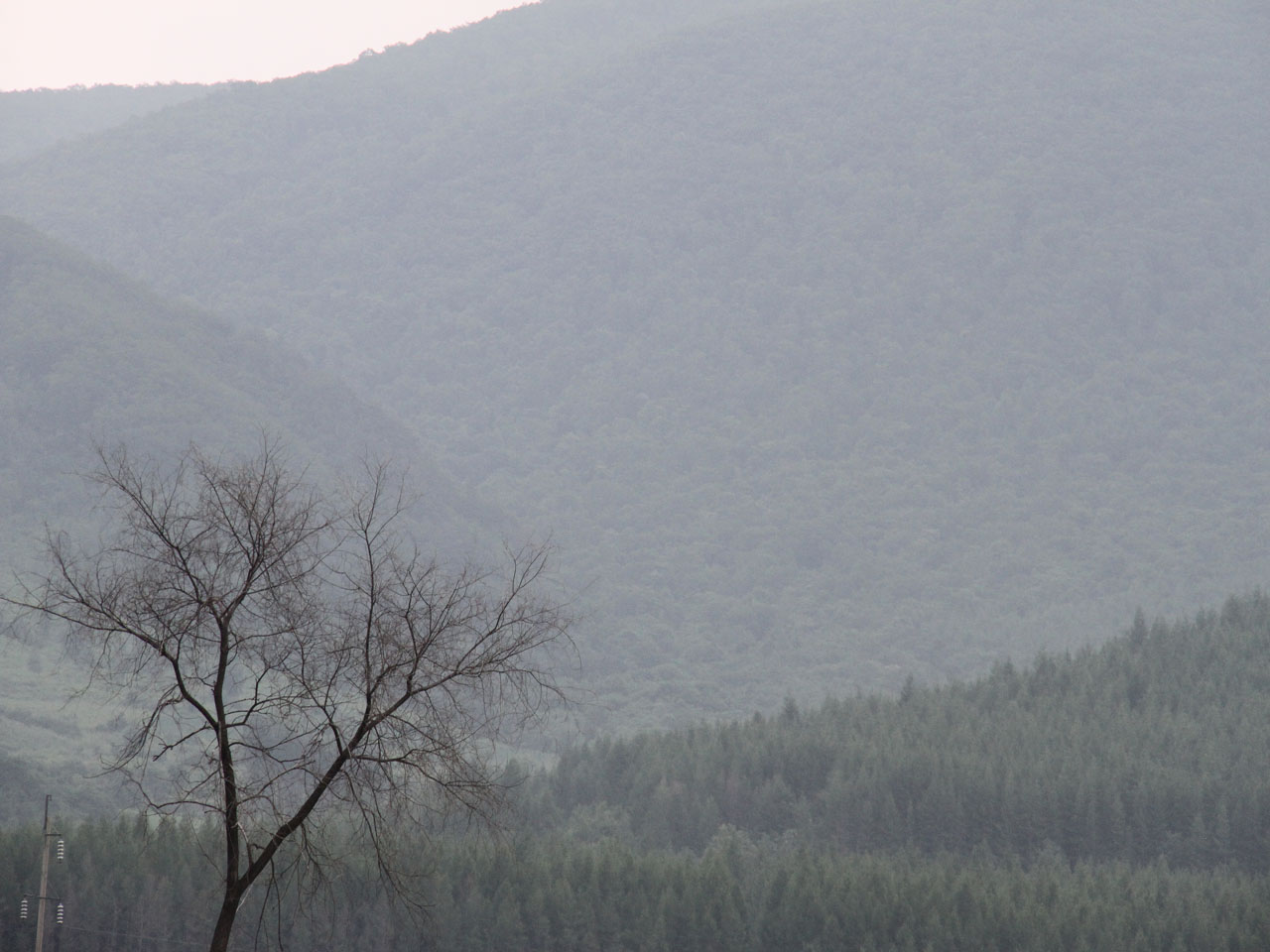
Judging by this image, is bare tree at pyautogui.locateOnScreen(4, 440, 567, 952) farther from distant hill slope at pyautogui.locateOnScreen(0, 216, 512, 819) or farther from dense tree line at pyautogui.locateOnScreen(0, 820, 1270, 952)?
distant hill slope at pyautogui.locateOnScreen(0, 216, 512, 819)

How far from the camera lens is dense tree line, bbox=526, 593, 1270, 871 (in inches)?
2805

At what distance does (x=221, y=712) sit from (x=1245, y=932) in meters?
39.1

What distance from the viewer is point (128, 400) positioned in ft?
490

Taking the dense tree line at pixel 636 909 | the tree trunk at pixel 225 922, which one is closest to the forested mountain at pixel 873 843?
the dense tree line at pixel 636 909

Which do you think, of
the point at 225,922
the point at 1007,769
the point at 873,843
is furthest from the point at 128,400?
the point at 225,922

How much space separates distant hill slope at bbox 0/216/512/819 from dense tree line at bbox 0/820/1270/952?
53.6 m

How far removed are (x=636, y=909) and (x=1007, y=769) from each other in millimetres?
26298

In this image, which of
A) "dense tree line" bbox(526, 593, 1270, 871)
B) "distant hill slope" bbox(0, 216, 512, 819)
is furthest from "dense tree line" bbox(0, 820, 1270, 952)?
"distant hill slope" bbox(0, 216, 512, 819)

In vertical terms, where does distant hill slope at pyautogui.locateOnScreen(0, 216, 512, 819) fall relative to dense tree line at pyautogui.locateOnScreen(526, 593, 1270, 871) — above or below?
above

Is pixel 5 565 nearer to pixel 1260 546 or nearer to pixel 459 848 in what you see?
pixel 459 848

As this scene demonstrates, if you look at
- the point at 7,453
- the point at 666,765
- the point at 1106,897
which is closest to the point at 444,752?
the point at 1106,897

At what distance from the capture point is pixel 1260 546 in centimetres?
18275

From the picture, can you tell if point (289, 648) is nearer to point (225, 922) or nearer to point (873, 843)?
point (225, 922)

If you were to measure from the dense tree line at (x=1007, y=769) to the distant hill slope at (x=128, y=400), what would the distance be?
142 feet
